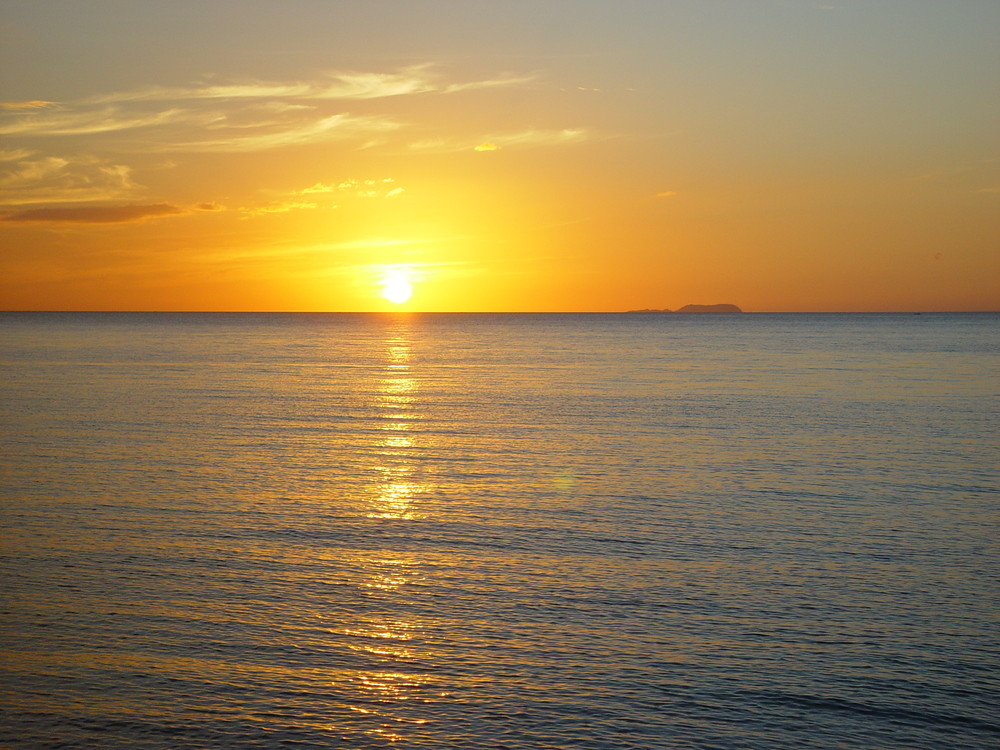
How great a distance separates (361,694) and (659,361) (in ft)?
287

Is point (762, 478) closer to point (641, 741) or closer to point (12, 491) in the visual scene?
point (641, 741)

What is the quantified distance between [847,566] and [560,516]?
7.29 metres

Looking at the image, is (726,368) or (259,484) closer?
(259,484)

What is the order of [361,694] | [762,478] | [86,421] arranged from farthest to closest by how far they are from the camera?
[86,421] < [762,478] < [361,694]

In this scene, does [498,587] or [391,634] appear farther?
[498,587]

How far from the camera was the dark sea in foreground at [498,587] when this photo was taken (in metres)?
12.5

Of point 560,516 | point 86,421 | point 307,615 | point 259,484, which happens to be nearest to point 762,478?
point 560,516

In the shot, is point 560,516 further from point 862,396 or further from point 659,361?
point 659,361

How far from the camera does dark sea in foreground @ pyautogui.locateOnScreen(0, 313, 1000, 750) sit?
12.5m

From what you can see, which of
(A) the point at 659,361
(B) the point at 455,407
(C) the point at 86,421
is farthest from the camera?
(A) the point at 659,361

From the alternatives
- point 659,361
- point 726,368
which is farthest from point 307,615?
point 659,361

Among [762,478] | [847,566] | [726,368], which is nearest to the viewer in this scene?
[847,566]

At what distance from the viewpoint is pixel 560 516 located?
23969 mm

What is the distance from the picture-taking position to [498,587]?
58.0 feet
